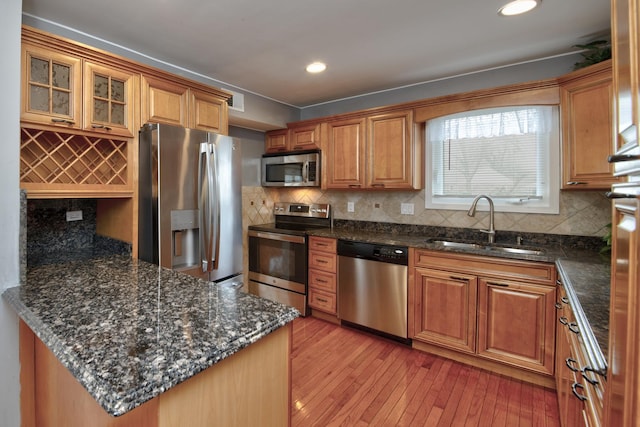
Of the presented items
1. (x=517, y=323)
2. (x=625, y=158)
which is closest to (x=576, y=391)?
(x=625, y=158)

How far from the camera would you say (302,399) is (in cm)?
207

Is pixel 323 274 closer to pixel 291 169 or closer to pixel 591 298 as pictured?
pixel 291 169

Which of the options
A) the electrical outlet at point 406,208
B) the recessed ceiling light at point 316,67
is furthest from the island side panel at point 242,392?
the electrical outlet at point 406,208

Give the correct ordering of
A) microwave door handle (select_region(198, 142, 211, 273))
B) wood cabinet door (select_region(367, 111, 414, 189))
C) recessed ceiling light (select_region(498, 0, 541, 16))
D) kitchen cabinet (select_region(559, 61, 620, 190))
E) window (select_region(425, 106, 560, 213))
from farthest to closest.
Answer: wood cabinet door (select_region(367, 111, 414, 189)), window (select_region(425, 106, 560, 213)), microwave door handle (select_region(198, 142, 211, 273)), kitchen cabinet (select_region(559, 61, 620, 190)), recessed ceiling light (select_region(498, 0, 541, 16))

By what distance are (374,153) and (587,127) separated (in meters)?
1.67

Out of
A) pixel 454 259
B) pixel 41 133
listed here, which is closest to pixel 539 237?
pixel 454 259

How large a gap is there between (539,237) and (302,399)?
2290 millimetres

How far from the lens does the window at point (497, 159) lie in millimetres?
2607

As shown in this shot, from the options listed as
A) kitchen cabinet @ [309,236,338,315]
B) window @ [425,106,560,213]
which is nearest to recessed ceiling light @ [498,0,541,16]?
window @ [425,106,560,213]

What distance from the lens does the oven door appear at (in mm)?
3408

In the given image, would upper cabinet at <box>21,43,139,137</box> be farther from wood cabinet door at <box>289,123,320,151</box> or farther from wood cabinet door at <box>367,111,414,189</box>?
wood cabinet door at <box>367,111,414,189</box>

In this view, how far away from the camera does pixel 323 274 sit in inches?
128

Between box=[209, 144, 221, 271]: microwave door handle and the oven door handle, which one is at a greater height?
box=[209, 144, 221, 271]: microwave door handle

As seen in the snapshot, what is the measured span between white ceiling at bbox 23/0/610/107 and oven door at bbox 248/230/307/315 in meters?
1.72
